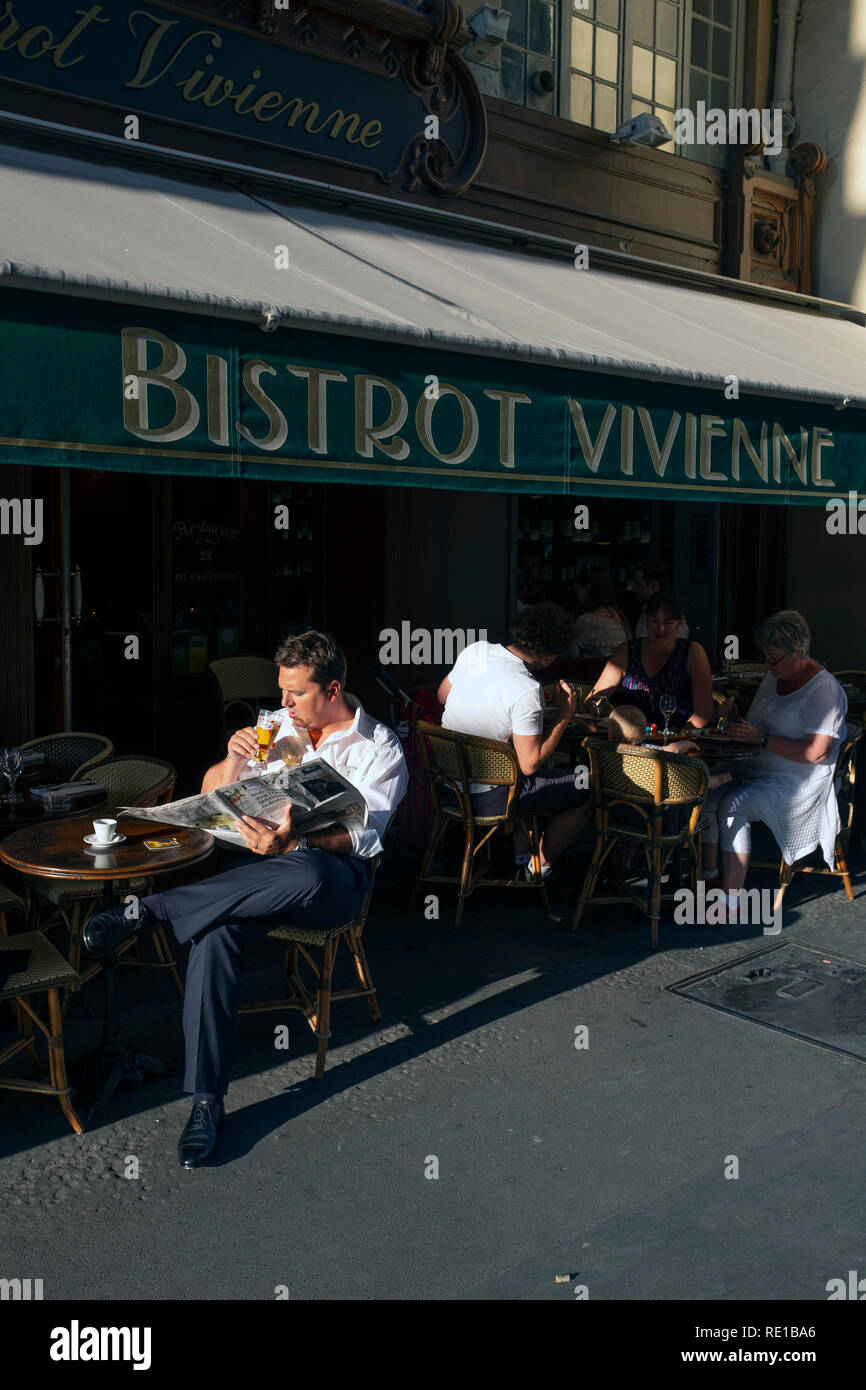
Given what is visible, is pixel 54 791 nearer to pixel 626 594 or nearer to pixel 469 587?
pixel 469 587

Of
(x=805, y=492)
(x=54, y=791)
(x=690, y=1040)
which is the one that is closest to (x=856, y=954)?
(x=690, y=1040)

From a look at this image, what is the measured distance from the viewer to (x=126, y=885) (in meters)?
4.75

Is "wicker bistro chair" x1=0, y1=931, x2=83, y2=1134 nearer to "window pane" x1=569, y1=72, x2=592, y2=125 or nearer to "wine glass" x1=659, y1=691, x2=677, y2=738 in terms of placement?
"wine glass" x1=659, y1=691, x2=677, y2=738

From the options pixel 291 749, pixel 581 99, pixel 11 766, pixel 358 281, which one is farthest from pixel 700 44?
pixel 11 766

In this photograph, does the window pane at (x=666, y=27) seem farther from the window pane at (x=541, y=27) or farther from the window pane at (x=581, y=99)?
the window pane at (x=541, y=27)

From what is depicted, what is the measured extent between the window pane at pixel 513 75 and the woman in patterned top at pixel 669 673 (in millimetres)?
4596

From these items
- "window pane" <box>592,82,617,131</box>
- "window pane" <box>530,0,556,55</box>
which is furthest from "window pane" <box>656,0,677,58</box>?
"window pane" <box>530,0,556,55</box>

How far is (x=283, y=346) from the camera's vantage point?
4.56 metres

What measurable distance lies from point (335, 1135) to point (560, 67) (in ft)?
27.4

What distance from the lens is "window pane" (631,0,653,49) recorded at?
32.3ft

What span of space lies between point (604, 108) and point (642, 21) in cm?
97

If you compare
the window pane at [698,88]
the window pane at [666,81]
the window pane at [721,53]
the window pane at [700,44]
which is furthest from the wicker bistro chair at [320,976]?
the window pane at [721,53]

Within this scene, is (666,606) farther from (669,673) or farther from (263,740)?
(263,740)

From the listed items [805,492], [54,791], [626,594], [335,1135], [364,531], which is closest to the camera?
[335,1135]
